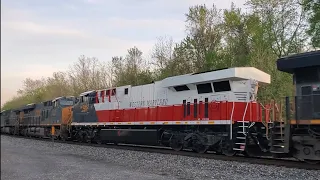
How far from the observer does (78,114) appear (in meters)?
23.7

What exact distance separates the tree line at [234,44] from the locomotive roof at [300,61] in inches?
598

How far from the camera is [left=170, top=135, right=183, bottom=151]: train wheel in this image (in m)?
15.7

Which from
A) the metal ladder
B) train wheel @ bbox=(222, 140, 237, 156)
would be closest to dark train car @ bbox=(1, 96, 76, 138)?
train wheel @ bbox=(222, 140, 237, 156)

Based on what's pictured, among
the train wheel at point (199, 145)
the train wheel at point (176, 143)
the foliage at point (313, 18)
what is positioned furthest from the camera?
the foliage at point (313, 18)

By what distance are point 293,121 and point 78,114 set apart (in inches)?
632

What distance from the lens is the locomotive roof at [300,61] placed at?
10414 mm

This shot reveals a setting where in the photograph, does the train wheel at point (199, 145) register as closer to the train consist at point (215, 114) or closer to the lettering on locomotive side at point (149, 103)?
the train consist at point (215, 114)

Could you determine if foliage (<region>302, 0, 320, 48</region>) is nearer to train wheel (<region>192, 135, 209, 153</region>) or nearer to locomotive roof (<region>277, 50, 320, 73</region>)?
train wheel (<region>192, 135, 209, 153</region>)

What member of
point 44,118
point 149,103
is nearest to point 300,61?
point 149,103

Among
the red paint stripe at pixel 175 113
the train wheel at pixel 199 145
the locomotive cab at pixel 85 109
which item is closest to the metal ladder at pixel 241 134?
the red paint stripe at pixel 175 113

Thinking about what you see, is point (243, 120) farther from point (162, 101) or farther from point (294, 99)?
point (162, 101)

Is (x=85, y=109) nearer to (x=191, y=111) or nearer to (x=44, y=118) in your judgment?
(x=44, y=118)

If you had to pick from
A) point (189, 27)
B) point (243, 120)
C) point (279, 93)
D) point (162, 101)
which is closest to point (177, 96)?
point (162, 101)

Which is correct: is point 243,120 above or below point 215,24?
below
